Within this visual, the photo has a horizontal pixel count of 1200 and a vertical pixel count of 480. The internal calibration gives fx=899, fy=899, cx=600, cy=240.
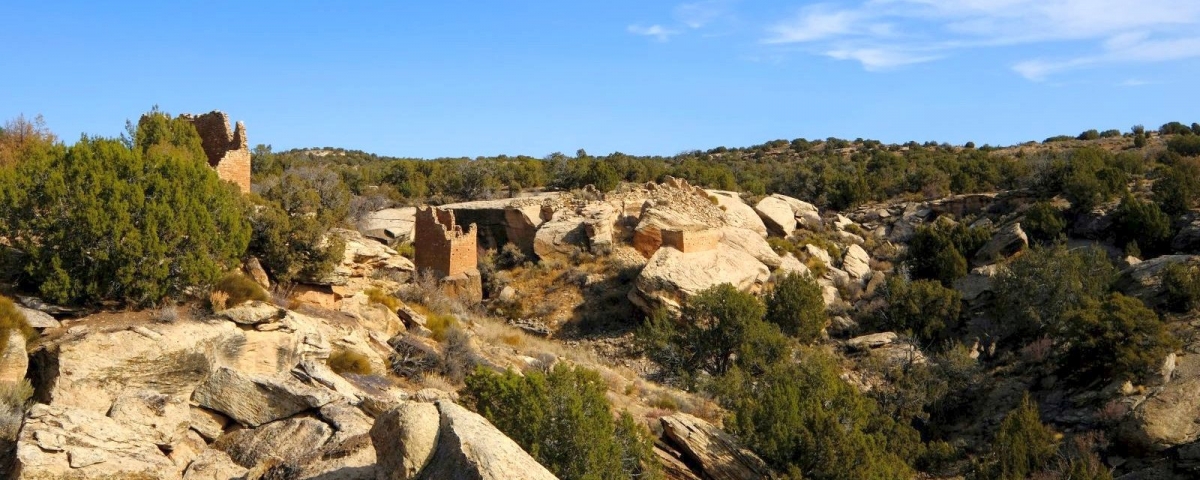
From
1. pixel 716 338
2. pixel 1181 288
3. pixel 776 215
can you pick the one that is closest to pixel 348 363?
pixel 716 338

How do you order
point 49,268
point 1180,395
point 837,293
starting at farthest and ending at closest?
point 837,293 → point 1180,395 → point 49,268

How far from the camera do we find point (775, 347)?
22781 mm

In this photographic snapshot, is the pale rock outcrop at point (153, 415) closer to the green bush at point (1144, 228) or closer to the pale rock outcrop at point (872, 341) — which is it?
the pale rock outcrop at point (872, 341)

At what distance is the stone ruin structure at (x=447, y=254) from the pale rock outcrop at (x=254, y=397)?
13.5 metres

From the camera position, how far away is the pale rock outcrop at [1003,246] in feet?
102

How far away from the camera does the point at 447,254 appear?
2602 centimetres

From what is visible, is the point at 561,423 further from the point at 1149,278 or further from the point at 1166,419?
the point at 1149,278

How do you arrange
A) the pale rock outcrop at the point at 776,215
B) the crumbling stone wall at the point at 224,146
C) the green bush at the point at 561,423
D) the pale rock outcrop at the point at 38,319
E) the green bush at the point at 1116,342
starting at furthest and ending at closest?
the pale rock outcrop at the point at 776,215 < the crumbling stone wall at the point at 224,146 < the green bush at the point at 1116,342 < the pale rock outcrop at the point at 38,319 < the green bush at the point at 561,423

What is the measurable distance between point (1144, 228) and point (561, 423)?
26.6 meters

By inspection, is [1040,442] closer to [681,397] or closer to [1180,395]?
[1180,395]

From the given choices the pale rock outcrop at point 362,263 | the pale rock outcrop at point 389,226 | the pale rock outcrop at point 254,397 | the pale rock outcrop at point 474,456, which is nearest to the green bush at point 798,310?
the pale rock outcrop at point 362,263

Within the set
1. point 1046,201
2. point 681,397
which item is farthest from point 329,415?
point 1046,201

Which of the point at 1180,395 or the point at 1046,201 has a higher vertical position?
the point at 1046,201

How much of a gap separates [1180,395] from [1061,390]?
3521 mm
